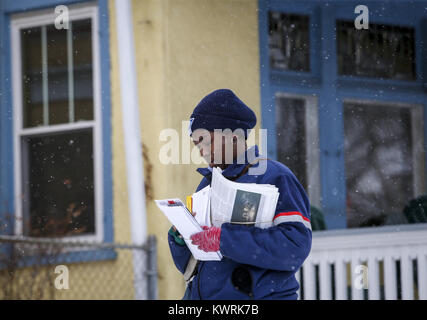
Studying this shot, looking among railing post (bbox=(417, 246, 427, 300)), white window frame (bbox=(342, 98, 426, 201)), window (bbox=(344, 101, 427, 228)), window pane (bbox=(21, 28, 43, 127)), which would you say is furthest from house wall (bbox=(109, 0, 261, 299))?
railing post (bbox=(417, 246, 427, 300))

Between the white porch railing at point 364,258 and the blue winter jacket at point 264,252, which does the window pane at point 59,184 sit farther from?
the blue winter jacket at point 264,252

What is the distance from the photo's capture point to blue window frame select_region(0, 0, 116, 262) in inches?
214

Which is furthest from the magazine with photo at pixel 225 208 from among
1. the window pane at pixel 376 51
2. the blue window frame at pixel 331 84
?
the window pane at pixel 376 51

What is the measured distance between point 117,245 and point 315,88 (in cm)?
226

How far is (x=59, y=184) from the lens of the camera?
5672mm

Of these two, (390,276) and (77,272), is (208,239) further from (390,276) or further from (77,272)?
(77,272)

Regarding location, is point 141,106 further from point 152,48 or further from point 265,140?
point 265,140

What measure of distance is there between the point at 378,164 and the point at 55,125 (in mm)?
2951

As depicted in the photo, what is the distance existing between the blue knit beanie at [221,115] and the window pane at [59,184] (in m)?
3.37

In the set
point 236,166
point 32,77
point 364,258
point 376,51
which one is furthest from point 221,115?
point 32,77

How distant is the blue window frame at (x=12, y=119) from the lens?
544 cm

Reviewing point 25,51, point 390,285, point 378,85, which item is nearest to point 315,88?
point 378,85
